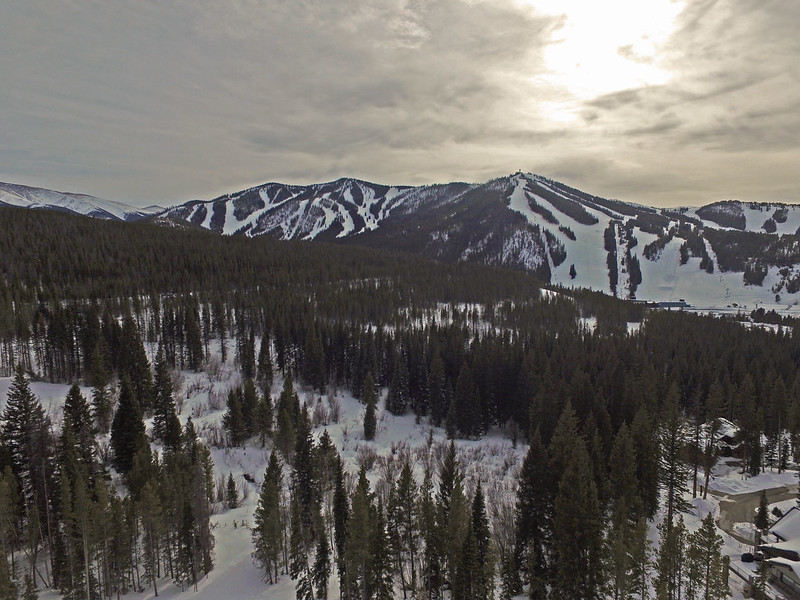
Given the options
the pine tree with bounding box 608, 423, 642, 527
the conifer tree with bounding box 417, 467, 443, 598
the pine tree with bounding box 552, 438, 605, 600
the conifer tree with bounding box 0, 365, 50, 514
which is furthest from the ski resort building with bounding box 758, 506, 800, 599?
the conifer tree with bounding box 0, 365, 50, 514

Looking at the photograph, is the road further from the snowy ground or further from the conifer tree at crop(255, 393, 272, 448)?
the conifer tree at crop(255, 393, 272, 448)

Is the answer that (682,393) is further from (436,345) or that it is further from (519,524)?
(519,524)

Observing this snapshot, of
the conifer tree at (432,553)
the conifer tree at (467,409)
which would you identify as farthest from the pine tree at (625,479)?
the conifer tree at (467,409)

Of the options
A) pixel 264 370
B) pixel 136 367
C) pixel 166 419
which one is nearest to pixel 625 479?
pixel 166 419

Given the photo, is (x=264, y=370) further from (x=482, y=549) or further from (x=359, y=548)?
(x=482, y=549)

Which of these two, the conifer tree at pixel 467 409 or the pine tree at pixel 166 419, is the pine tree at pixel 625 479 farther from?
the pine tree at pixel 166 419

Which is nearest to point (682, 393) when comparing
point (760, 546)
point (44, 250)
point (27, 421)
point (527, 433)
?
point (527, 433)

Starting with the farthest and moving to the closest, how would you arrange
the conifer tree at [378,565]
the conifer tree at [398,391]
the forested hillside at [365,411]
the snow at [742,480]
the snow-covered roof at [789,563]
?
the conifer tree at [398,391]
the snow at [742,480]
the snow-covered roof at [789,563]
the forested hillside at [365,411]
the conifer tree at [378,565]
